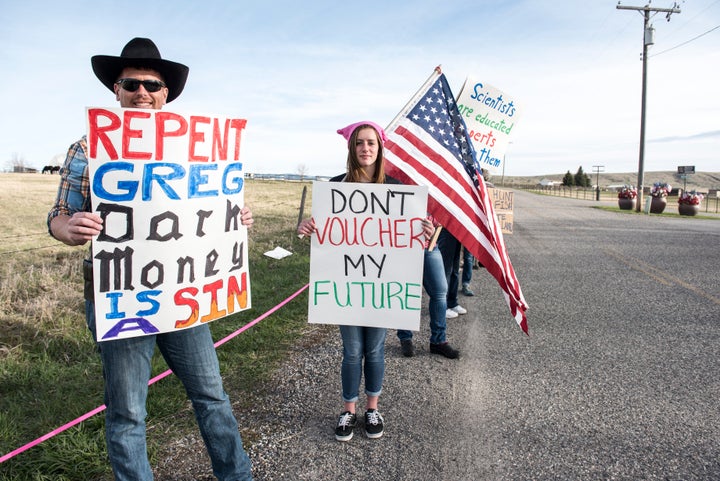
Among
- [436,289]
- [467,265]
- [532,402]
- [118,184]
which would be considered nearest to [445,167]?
[436,289]

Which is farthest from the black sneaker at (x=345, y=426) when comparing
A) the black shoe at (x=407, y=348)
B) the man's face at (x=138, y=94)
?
the man's face at (x=138, y=94)

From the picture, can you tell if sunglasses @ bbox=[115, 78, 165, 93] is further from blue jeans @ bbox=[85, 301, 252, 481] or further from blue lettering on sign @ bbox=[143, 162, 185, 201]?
blue jeans @ bbox=[85, 301, 252, 481]

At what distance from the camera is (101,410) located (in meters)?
3.27

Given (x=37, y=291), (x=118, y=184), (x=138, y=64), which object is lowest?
(x=37, y=291)

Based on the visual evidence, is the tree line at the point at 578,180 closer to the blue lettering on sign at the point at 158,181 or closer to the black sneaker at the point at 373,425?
the black sneaker at the point at 373,425

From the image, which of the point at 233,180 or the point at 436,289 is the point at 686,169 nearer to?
the point at 436,289

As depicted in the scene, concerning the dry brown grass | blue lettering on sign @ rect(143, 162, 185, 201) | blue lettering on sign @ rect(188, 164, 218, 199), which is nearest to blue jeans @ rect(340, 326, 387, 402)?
blue lettering on sign @ rect(188, 164, 218, 199)

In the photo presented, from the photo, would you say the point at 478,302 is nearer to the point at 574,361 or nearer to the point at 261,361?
the point at 574,361

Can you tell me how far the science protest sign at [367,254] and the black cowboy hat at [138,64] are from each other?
115 cm

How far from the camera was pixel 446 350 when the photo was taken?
4.65 meters

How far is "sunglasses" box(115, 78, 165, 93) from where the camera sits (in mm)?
2191

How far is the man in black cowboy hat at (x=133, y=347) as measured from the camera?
6.99 feet

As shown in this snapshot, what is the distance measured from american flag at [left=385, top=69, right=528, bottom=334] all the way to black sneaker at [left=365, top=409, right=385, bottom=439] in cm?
146

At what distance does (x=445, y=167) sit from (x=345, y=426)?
7.38ft
